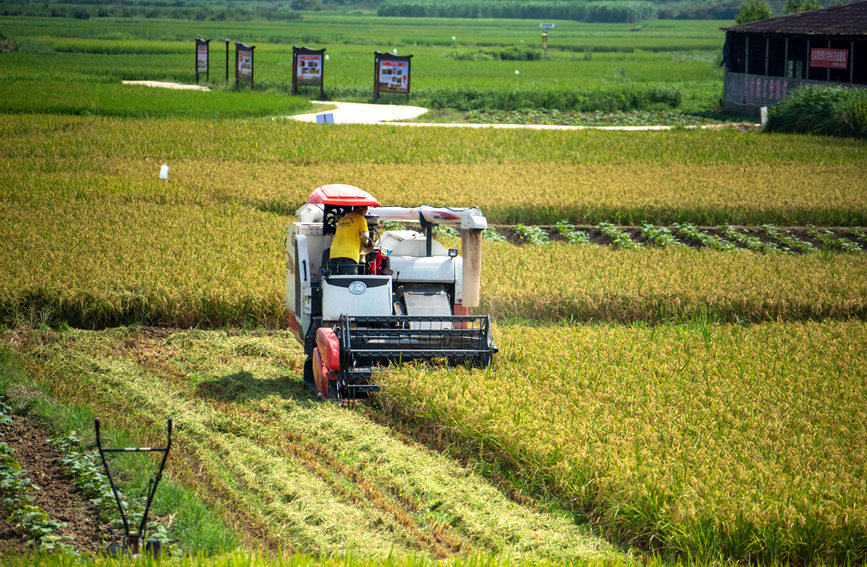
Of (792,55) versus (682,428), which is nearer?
(682,428)

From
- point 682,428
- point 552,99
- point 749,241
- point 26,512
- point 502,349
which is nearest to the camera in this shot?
point 26,512

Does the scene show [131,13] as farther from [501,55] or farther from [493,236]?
[493,236]

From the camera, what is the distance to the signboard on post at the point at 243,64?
43.0m

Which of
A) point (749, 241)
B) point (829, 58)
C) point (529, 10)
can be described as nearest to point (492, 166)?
point (749, 241)

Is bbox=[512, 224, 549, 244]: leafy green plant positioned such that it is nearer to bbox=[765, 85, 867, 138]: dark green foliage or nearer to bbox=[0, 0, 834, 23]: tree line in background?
bbox=[765, 85, 867, 138]: dark green foliage

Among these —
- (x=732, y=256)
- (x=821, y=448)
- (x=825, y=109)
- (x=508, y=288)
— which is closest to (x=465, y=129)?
(x=825, y=109)

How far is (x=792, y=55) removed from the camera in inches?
1555

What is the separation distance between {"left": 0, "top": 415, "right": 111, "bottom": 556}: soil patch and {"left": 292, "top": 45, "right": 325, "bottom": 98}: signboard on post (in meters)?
33.9

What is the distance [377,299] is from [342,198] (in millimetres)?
1164

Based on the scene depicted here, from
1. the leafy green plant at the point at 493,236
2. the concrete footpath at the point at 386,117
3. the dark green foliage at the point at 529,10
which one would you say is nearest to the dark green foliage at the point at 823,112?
the concrete footpath at the point at 386,117

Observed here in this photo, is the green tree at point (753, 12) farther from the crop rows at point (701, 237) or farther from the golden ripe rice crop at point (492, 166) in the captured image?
the crop rows at point (701, 237)

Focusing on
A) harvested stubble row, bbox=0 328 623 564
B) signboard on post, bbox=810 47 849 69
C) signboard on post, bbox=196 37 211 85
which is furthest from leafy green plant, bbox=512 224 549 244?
signboard on post, bbox=196 37 211 85

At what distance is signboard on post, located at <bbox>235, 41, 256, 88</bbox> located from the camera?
4296 centimetres

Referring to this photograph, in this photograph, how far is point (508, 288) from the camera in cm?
1340
